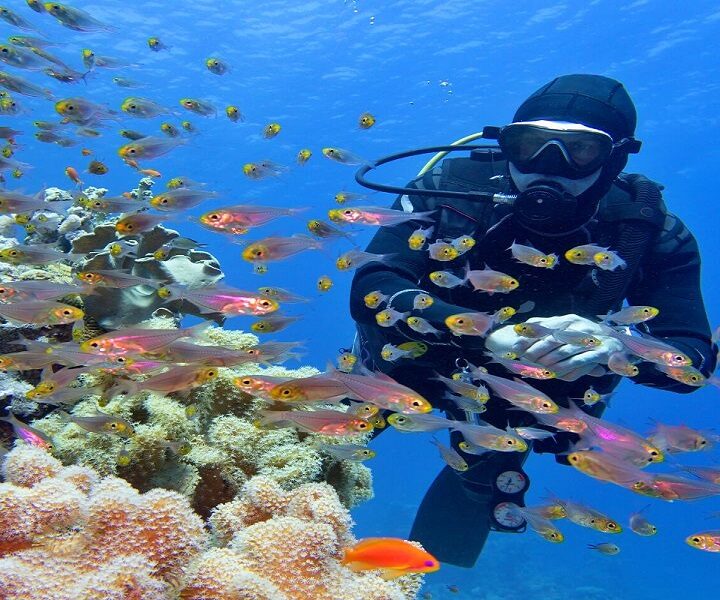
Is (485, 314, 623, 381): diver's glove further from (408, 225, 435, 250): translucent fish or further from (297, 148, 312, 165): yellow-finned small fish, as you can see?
(297, 148, 312, 165): yellow-finned small fish

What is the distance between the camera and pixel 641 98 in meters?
34.8

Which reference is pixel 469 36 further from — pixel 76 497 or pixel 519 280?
pixel 76 497

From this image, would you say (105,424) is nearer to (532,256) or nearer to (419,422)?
(419,422)

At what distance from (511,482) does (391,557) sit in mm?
2724

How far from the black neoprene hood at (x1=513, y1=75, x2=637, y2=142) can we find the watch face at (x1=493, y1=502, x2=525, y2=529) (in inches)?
139

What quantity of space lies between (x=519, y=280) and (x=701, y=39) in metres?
34.6

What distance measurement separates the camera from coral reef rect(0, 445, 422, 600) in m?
1.99

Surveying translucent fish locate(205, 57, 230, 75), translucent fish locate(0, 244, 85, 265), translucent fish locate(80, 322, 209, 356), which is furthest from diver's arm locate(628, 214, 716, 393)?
translucent fish locate(205, 57, 230, 75)

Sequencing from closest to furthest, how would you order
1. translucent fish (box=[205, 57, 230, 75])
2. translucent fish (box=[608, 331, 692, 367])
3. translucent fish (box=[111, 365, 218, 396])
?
translucent fish (box=[111, 365, 218, 396]) → translucent fish (box=[608, 331, 692, 367]) → translucent fish (box=[205, 57, 230, 75])

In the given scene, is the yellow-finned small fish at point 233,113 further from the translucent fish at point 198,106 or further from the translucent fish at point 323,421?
the translucent fish at point 323,421

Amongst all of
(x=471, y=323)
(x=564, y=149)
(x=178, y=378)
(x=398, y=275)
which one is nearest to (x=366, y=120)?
(x=398, y=275)

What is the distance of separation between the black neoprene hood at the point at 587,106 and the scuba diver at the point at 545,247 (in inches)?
0.4

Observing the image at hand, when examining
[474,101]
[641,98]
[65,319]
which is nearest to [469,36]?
[474,101]

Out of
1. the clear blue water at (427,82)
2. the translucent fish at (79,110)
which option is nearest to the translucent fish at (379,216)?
the translucent fish at (79,110)
